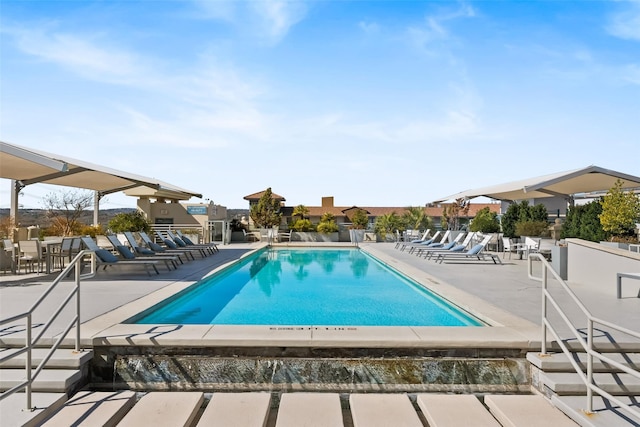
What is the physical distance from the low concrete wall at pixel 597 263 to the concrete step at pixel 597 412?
4159 millimetres

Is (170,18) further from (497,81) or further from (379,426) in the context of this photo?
(379,426)

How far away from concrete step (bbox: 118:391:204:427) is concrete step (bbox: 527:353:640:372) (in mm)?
2933

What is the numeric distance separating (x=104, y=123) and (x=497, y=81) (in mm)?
12044

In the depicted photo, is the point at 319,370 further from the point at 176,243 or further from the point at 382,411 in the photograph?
the point at 176,243

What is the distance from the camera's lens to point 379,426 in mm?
3102

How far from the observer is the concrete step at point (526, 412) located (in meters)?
3.14

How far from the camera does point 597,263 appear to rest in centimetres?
757

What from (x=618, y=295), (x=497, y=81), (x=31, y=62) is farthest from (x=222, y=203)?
(x=618, y=295)

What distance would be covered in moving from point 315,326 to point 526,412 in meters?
2.09

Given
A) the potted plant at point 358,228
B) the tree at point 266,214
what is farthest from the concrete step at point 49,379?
the tree at point 266,214

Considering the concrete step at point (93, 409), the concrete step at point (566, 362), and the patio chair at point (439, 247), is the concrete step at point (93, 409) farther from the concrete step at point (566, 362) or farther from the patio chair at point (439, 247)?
the patio chair at point (439, 247)

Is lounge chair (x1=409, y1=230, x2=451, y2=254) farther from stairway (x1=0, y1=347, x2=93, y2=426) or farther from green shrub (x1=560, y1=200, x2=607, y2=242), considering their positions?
stairway (x1=0, y1=347, x2=93, y2=426)

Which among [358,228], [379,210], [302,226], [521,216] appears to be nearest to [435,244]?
[521,216]

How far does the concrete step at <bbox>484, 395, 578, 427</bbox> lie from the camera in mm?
3136
